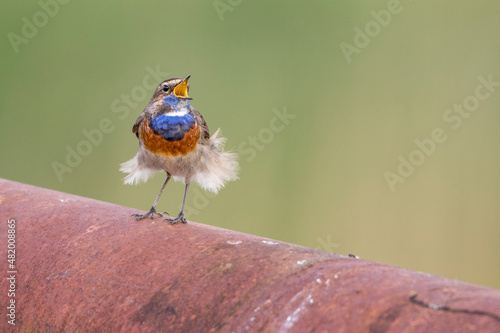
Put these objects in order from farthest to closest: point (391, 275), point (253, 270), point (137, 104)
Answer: point (137, 104)
point (253, 270)
point (391, 275)

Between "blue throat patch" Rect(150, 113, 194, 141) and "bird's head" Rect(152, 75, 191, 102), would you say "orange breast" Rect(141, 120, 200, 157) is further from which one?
"bird's head" Rect(152, 75, 191, 102)

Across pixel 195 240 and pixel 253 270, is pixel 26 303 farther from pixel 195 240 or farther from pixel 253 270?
pixel 253 270

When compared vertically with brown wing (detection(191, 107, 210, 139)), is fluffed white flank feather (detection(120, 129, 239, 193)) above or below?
below

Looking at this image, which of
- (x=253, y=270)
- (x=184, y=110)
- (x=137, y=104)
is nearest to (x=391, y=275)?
(x=253, y=270)

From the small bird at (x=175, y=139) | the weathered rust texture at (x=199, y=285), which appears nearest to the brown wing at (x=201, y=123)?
the small bird at (x=175, y=139)

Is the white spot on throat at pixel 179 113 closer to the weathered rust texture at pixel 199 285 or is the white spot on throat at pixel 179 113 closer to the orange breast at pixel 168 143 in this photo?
the orange breast at pixel 168 143

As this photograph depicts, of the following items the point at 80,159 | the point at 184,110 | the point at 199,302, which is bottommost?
the point at 80,159

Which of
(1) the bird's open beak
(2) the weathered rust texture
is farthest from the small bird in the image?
(2) the weathered rust texture
